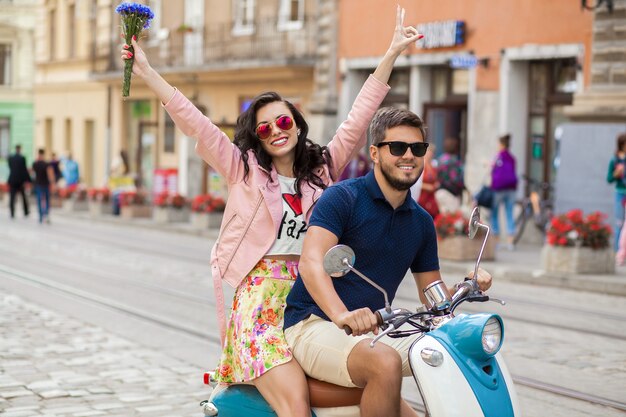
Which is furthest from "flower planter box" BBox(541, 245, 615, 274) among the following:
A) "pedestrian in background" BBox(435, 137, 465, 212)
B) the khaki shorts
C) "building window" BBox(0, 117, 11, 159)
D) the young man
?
"building window" BBox(0, 117, 11, 159)

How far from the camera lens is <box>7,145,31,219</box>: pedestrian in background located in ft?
102

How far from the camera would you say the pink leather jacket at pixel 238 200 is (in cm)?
531

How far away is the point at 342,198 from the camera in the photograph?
4.72m

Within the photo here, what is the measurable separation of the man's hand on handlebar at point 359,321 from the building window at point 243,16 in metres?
29.0

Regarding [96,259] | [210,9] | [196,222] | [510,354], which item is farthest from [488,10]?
[510,354]

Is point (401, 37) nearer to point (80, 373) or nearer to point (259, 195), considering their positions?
point (259, 195)

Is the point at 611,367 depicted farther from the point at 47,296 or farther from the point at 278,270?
the point at 47,296

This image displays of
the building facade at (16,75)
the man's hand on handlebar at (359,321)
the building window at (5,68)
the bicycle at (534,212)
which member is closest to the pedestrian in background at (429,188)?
the bicycle at (534,212)

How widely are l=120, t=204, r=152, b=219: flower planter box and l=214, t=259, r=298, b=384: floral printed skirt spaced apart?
85.1ft

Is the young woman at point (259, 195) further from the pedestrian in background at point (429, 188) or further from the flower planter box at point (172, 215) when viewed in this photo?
the flower planter box at point (172, 215)

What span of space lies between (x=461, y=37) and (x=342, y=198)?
20.5 meters

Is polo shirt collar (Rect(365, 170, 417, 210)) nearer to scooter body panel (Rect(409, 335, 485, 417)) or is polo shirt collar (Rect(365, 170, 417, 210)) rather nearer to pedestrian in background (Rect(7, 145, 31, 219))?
scooter body panel (Rect(409, 335, 485, 417))

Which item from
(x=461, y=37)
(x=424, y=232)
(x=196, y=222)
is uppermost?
(x=461, y=37)

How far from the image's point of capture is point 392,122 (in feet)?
15.5
